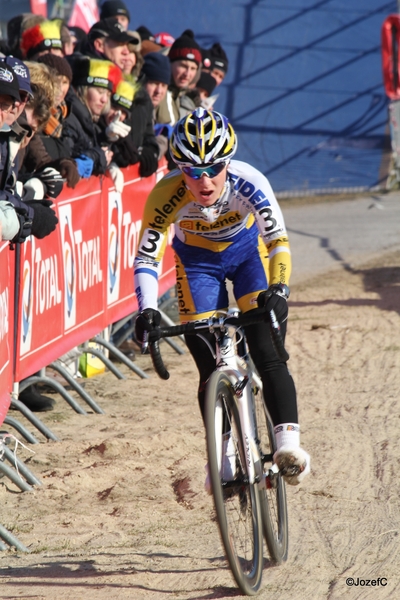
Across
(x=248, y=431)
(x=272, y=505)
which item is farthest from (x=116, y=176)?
(x=248, y=431)

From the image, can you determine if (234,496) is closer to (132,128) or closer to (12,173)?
(12,173)

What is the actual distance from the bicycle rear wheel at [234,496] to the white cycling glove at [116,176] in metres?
4.12

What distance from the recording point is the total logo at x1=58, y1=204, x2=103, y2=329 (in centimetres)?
688

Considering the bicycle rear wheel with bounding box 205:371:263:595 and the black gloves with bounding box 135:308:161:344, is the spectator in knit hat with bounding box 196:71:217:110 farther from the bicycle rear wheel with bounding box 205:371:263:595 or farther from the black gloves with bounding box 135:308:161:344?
the bicycle rear wheel with bounding box 205:371:263:595

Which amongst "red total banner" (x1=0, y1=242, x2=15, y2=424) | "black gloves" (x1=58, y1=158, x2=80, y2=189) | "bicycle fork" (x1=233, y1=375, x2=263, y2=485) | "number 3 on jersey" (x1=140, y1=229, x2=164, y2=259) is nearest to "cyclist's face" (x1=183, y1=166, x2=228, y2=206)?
"number 3 on jersey" (x1=140, y1=229, x2=164, y2=259)

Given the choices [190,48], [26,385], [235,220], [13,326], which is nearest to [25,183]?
[13,326]

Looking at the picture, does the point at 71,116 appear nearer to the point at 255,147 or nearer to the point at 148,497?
the point at 148,497

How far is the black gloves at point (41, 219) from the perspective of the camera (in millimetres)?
5504

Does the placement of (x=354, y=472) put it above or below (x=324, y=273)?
above

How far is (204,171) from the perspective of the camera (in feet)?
14.3

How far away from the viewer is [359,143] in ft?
67.1

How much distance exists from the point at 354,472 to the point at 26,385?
2409mm

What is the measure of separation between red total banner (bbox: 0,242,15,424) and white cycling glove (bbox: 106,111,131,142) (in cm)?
240

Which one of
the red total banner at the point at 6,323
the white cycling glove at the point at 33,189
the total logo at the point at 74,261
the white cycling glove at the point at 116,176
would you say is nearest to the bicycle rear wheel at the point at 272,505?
the red total banner at the point at 6,323
